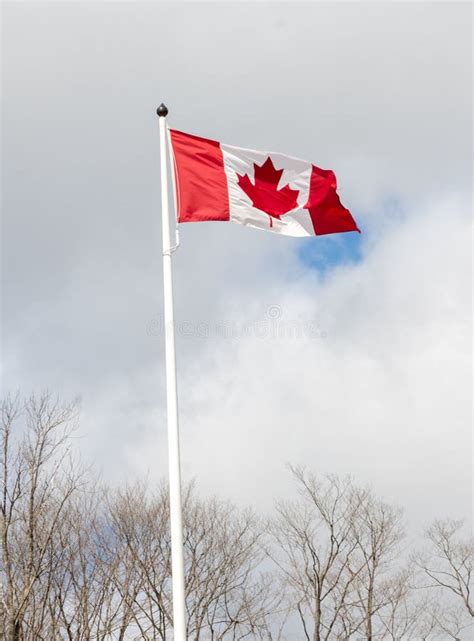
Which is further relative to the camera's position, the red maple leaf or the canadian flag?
the red maple leaf

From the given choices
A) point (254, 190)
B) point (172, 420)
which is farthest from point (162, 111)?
point (172, 420)

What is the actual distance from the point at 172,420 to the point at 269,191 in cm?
428

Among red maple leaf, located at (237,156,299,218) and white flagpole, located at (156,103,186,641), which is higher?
red maple leaf, located at (237,156,299,218)

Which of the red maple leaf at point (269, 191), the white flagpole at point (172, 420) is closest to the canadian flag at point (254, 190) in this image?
the red maple leaf at point (269, 191)

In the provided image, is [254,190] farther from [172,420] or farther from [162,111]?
[172,420]

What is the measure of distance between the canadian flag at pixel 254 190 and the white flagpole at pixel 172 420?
0.22 m

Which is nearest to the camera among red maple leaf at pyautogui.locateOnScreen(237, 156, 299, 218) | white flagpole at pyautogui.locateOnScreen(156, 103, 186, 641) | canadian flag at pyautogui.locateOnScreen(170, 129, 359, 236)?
white flagpole at pyautogui.locateOnScreen(156, 103, 186, 641)

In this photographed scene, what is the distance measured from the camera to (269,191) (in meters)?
11.0

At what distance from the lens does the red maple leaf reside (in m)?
10.7

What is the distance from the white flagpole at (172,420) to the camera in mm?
7727

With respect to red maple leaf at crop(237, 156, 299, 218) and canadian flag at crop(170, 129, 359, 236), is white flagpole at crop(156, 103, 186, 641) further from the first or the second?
red maple leaf at crop(237, 156, 299, 218)

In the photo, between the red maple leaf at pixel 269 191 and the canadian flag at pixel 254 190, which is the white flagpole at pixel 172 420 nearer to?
the canadian flag at pixel 254 190

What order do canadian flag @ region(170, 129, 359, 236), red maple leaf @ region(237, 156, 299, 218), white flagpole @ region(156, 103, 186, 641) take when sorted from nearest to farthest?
white flagpole @ region(156, 103, 186, 641), canadian flag @ region(170, 129, 359, 236), red maple leaf @ region(237, 156, 299, 218)

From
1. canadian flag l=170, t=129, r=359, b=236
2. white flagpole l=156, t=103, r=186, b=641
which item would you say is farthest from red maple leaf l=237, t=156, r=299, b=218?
white flagpole l=156, t=103, r=186, b=641
